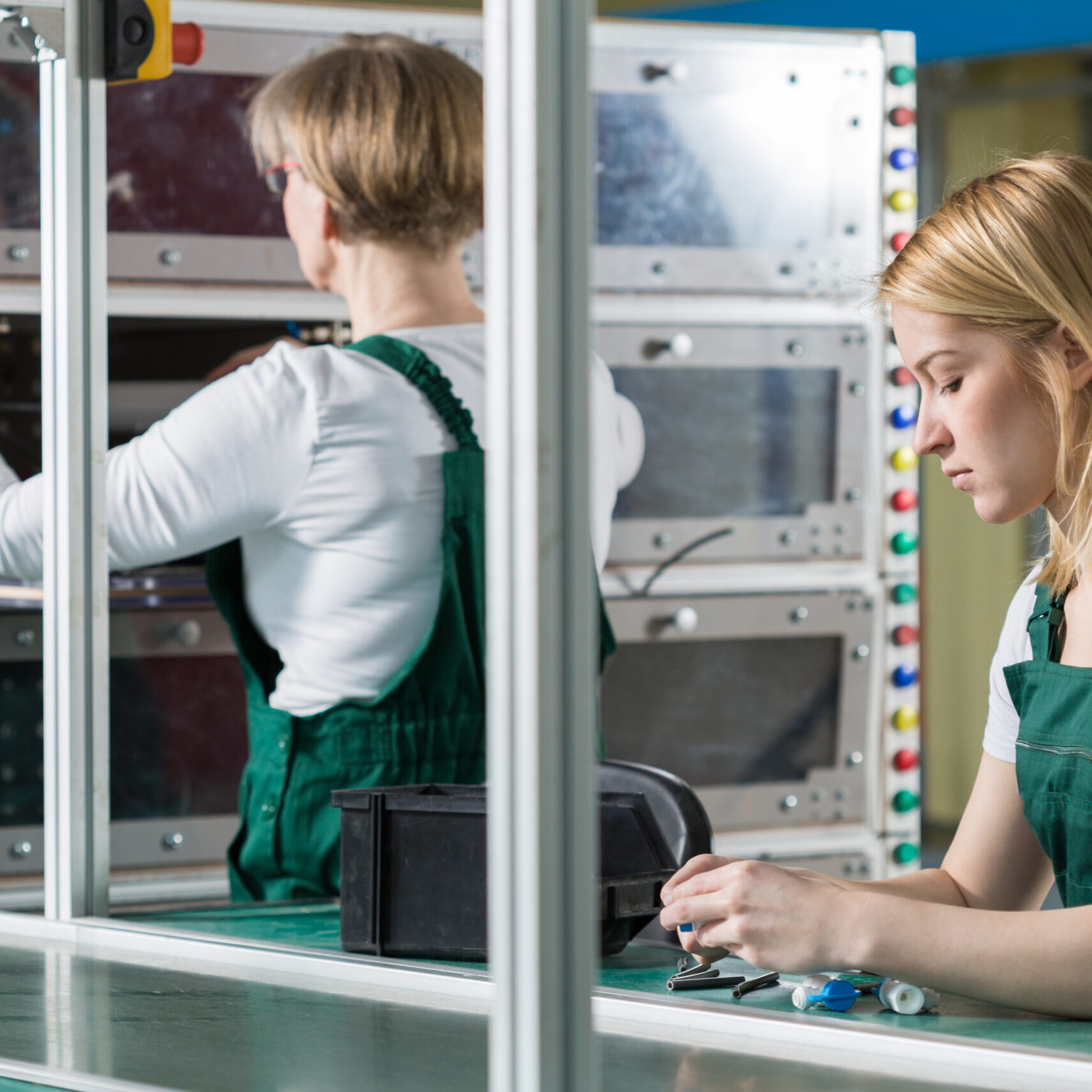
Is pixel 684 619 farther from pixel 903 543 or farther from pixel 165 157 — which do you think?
pixel 165 157

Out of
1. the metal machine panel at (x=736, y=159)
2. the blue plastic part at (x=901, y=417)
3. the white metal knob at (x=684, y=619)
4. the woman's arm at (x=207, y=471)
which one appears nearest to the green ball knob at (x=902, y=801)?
the white metal knob at (x=684, y=619)

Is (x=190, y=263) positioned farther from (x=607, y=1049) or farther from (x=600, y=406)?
(x=607, y=1049)

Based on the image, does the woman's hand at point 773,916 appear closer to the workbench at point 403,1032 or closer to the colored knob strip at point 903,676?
the workbench at point 403,1032

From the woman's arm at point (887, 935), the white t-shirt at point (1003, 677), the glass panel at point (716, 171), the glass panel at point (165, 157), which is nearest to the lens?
the woman's arm at point (887, 935)

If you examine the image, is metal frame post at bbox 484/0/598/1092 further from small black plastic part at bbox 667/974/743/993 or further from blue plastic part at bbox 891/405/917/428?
blue plastic part at bbox 891/405/917/428

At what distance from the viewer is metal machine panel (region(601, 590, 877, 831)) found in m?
2.33

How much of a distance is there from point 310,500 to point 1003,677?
2.10 feet

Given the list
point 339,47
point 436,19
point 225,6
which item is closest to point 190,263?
point 225,6

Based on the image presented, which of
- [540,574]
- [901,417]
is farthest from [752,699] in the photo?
[540,574]

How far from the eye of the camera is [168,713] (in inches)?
84.7

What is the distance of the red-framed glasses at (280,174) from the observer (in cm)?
160

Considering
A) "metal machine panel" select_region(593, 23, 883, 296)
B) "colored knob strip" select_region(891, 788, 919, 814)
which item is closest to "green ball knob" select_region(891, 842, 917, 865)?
"colored knob strip" select_region(891, 788, 919, 814)

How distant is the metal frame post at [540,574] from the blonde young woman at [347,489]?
0.75 m

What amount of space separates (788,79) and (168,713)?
1291mm
